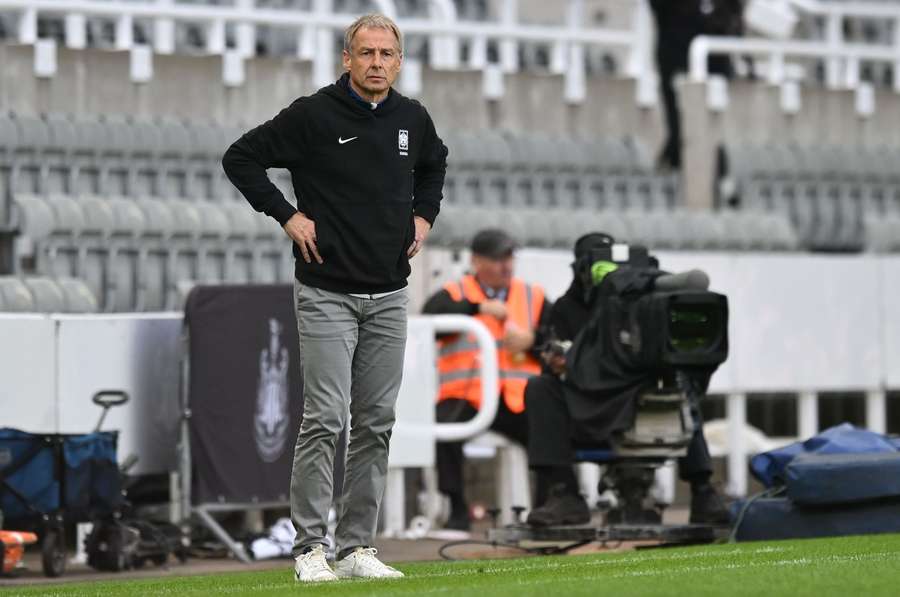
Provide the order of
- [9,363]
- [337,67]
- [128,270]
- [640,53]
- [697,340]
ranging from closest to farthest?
[697,340] < [9,363] < [128,270] < [337,67] < [640,53]

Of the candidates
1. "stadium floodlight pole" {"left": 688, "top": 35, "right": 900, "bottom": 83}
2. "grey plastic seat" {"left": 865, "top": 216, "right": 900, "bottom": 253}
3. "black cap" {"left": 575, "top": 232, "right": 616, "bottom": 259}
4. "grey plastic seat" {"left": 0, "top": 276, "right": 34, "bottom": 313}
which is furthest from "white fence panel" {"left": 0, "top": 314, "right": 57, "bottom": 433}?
"grey plastic seat" {"left": 865, "top": 216, "right": 900, "bottom": 253}

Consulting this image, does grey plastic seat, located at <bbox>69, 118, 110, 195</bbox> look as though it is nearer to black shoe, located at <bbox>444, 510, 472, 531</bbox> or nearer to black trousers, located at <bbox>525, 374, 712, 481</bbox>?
black shoe, located at <bbox>444, 510, 472, 531</bbox>

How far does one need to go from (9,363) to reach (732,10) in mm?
10338

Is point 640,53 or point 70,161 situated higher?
point 640,53

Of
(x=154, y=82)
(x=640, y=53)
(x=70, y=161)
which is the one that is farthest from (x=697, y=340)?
(x=640, y=53)

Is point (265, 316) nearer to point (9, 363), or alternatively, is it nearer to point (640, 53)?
point (9, 363)

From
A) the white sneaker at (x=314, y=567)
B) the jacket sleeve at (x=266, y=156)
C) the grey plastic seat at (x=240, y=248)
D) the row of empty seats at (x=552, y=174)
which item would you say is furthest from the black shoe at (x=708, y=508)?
the row of empty seats at (x=552, y=174)

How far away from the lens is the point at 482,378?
11.9 metres

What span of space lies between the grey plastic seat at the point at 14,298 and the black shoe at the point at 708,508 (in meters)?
4.16

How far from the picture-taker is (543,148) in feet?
58.1

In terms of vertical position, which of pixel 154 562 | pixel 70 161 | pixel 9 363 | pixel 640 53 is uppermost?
pixel 640 53

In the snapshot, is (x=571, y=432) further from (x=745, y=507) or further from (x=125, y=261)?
(x=125, y=261)

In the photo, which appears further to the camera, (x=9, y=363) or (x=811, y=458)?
(x=9, y=363)

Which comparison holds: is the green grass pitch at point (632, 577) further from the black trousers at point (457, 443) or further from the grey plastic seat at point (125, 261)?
the grey plastic seat at point (125, 261)
